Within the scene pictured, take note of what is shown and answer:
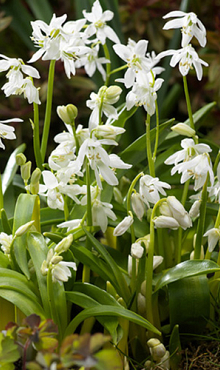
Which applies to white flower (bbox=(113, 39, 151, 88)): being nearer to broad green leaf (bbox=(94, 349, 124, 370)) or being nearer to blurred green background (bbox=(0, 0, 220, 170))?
broad green leaf (bbox=(94, 349, 124, 370))

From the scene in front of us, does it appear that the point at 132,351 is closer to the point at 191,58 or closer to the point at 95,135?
the point at 95,135

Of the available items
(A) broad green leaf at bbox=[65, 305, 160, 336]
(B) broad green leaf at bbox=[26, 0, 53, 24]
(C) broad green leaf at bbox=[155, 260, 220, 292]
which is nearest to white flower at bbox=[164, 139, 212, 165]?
(C) broad green leaf at bbox=[155, 260, 220, 292]

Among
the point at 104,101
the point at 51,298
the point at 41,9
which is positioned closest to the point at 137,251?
the point at 51,298

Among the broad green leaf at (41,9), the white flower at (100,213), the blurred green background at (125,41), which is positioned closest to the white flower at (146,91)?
the white flower at (100,213)

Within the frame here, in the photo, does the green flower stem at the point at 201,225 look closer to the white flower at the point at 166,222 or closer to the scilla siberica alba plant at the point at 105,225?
the scilla siberica alba plant at the point at 105,225

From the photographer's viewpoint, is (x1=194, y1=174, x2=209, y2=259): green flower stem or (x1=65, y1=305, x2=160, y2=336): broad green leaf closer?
(x1=65, y1=305, x2=160, y2=336): broad green leaf

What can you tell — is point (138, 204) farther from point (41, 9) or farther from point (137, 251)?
point (41, 9)
